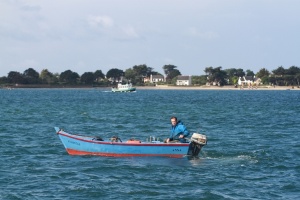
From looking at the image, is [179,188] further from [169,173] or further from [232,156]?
[232,156]

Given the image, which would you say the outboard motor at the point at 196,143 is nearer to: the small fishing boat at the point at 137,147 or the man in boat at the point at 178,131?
the small fishing boat at the point at 137,147

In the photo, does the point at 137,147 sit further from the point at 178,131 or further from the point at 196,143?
the point at 196,143

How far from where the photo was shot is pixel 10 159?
30.9 m

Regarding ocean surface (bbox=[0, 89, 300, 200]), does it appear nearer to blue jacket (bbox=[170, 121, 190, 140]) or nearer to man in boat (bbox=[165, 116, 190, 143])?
man in boat (bbox=[165, 116, 190, 143])

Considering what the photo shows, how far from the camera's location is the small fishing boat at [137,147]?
29.8 meters

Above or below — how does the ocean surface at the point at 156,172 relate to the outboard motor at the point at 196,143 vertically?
below

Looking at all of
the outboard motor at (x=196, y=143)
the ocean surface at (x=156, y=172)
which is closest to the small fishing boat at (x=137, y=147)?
the outboard motor at (x=196, y=143)

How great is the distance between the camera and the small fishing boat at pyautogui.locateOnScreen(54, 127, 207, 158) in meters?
29.8

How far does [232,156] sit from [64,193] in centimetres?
1219

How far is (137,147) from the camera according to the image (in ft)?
98.2

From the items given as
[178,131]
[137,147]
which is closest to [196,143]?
[178,131]

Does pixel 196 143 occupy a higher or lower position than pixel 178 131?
lower

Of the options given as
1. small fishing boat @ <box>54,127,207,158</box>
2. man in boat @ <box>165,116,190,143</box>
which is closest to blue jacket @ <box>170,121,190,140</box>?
man in boat @ <box>165,116,190,143</box>

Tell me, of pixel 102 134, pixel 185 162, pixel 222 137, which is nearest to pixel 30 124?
pixel 102 134
